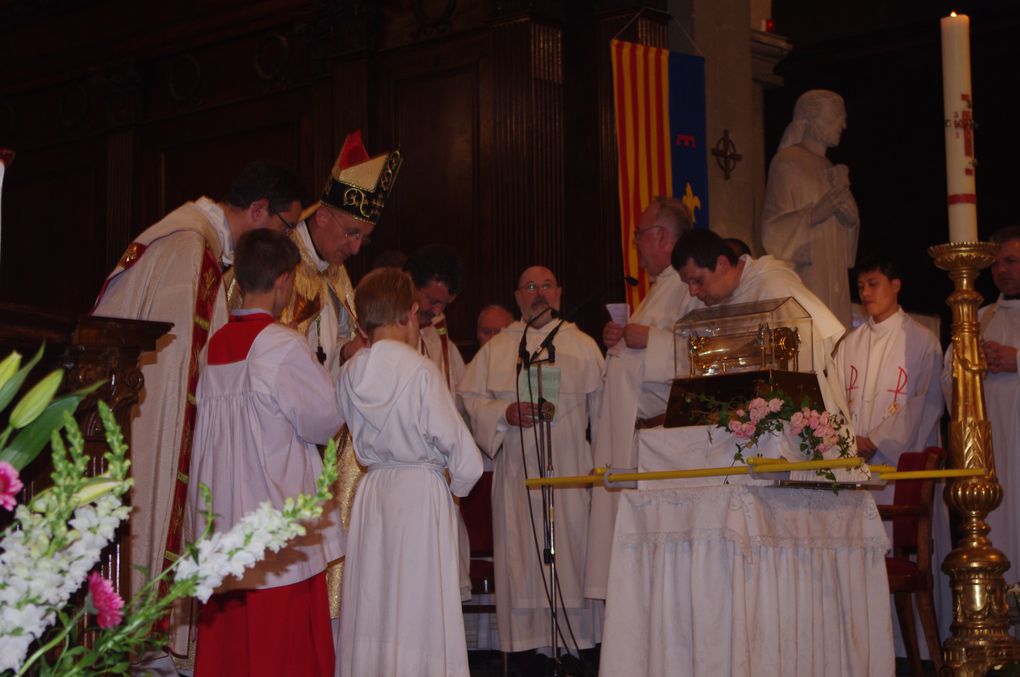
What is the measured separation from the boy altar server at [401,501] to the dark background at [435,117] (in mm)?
3604

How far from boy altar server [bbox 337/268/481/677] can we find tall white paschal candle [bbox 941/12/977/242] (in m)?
1.89

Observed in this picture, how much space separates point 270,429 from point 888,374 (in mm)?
4147

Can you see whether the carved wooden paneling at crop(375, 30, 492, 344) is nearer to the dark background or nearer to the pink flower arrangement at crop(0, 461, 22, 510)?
the dark background

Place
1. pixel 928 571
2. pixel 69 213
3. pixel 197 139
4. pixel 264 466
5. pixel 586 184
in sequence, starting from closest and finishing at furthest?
pixel 264 466, pixel 928 571, pixel 586 184, pixel 197 139, pixel 69 213

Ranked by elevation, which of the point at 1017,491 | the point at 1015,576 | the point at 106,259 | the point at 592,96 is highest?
the point at 592,96

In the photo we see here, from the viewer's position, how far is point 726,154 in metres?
8.60

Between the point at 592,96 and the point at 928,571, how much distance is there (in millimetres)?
3740

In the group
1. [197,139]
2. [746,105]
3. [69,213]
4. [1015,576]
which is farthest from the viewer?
[69,213]

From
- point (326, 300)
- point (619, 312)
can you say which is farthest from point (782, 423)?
point (326, 300)

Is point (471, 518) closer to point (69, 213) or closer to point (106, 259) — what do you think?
point (106, 259)

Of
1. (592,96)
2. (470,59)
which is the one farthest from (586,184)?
(470,59)

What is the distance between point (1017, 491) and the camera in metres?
6.94

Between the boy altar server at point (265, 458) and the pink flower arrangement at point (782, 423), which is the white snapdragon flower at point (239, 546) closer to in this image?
the boy altar server at point (265, 458)

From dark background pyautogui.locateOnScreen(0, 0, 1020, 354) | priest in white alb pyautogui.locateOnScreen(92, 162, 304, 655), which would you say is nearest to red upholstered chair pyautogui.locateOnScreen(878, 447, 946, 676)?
dark background pyautogui.locateOnScreen(0, 0, 1020, 354)
